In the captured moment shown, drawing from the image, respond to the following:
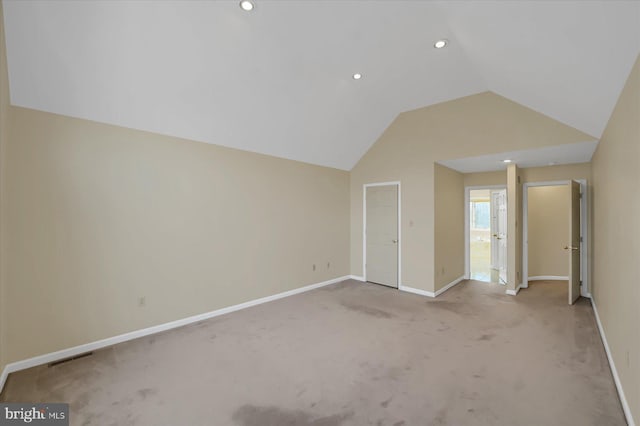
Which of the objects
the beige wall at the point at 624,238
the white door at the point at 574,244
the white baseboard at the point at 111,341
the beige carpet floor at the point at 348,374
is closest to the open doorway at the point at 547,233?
the white door at the point at 574,244

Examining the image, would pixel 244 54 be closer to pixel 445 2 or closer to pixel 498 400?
pixel 445 2

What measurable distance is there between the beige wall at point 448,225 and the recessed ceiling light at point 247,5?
377 cm

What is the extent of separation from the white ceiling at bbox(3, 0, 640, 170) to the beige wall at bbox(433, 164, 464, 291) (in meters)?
1.72

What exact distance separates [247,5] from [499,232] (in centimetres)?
696

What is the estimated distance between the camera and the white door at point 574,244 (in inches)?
169

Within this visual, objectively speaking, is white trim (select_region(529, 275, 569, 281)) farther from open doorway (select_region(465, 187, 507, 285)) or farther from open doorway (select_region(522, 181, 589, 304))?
open doorway (select_region(465, 187, 507, 285))

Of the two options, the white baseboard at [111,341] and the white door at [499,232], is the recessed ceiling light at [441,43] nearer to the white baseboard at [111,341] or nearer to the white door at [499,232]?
the white baseboard at [111,341]

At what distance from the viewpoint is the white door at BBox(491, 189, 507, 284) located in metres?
6.48

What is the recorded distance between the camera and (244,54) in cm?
289

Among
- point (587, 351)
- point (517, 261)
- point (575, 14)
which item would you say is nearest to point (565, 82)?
point (575, 14)

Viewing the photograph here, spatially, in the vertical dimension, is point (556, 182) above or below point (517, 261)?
above

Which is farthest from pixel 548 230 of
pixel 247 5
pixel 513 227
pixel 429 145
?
pixel 247 5

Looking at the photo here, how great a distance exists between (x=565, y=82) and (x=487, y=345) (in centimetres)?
281

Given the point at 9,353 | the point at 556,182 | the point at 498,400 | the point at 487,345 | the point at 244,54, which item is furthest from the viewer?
the point at 556,182
